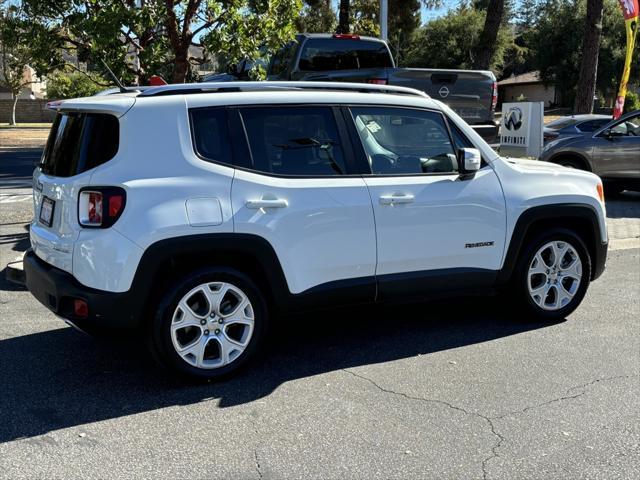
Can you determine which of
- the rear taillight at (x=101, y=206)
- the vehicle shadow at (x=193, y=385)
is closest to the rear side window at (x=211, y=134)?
the rear taillight at (x=101, y=206)

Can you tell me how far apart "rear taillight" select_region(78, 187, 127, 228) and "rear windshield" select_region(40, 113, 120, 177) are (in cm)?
21

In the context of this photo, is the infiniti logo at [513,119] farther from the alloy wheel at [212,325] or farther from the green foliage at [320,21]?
the green foliage at [320,21]

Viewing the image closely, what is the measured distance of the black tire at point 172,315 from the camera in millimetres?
4113

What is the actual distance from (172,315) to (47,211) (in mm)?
1121

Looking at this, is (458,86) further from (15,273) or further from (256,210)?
(256,210)

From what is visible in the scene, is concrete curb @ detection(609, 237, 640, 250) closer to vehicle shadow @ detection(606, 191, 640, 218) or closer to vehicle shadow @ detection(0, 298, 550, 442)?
vehicle shadow @ detection(606, 191, 640, 218)

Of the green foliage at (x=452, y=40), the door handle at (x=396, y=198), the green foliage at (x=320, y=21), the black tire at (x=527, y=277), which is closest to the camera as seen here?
the door handle at (x=396, y=198)

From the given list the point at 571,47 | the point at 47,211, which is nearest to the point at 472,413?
the point at 47,211

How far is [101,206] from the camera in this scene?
3.94 m

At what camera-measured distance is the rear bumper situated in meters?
3.95

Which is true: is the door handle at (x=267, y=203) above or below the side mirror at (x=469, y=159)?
below

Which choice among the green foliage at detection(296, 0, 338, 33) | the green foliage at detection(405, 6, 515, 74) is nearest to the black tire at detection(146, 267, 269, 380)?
the green foliage at detection(296, 0, 338, 33)

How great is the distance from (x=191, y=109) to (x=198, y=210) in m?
0.65

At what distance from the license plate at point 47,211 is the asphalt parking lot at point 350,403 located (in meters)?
1.00
